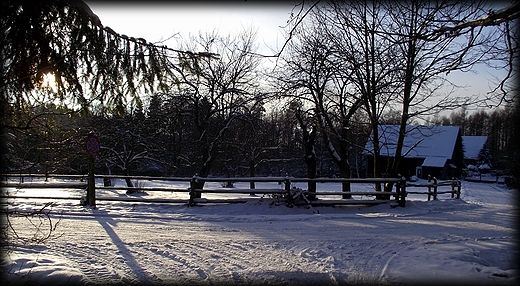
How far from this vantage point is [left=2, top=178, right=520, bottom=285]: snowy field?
5012mm

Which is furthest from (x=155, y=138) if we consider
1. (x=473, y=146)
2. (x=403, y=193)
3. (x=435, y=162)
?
(x=473, y=146)

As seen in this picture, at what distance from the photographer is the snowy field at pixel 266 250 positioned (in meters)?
5.01

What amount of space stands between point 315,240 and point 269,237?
97cm

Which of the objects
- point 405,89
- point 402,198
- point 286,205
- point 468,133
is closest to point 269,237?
point 286,205

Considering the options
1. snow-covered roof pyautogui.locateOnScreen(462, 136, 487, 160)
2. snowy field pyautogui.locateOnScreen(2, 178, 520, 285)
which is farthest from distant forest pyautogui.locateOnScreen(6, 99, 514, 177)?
snow-covered roof pyautogui.locateOnScreen(462, 136, 487, 160)

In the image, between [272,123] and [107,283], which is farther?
[272,123]

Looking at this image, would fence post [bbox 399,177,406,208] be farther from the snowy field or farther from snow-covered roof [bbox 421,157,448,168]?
snow-covered roof [bbox 421,157,448,168]

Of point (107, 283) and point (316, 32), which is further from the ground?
point (316, 32)

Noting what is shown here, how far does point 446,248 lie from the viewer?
6.34m

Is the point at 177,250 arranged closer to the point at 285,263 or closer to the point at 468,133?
the point at 285,263

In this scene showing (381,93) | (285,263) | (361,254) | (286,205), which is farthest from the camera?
(381,93)

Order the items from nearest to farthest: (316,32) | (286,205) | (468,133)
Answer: (286,205)
(316,32)
(468,133)

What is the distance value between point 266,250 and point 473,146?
175 feet

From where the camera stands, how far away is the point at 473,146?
166ft
